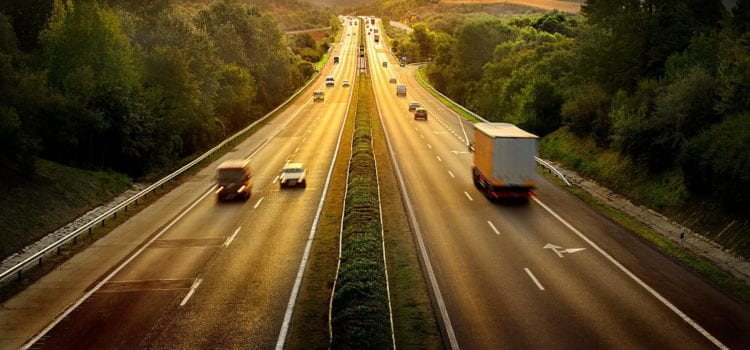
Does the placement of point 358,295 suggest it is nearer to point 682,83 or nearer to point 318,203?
point 318,203

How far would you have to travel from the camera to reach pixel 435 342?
18.9 m

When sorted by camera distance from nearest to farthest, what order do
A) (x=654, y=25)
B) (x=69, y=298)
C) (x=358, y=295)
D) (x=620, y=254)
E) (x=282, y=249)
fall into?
1. (x=358, y=295)
2. (x=69, y=298)
3. (x=620, y=254)
4. (x=282, y=249)
5. (x=654, y=25)

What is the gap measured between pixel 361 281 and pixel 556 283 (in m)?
7.77

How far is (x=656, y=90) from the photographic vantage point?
42.2m

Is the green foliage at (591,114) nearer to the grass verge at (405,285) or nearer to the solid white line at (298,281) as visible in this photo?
the grass verge at (405,285)

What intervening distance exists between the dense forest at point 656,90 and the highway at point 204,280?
1994 cm

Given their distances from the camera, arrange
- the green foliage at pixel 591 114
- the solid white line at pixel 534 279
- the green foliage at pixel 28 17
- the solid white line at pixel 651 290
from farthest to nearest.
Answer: the green foliage at pixel 28 17
the green foliage at pixel 591 114
the solid white line at pixel 534 279
the solid white line at pixel 651 290

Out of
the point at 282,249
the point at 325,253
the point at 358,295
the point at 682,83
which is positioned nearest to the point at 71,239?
the point at 282,249

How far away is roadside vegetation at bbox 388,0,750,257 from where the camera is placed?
99.7ft

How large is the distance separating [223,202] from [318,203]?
6194 mm

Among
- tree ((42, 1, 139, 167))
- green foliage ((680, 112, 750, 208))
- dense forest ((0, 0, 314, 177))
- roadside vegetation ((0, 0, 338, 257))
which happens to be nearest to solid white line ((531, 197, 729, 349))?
green foliage ((680, 112, 750, 208))

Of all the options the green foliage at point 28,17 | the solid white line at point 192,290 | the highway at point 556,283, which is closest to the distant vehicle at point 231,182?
the highway at point 556,283

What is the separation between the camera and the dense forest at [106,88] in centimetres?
3956

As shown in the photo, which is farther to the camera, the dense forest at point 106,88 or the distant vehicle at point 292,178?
the distant vehicle at point 292,178
